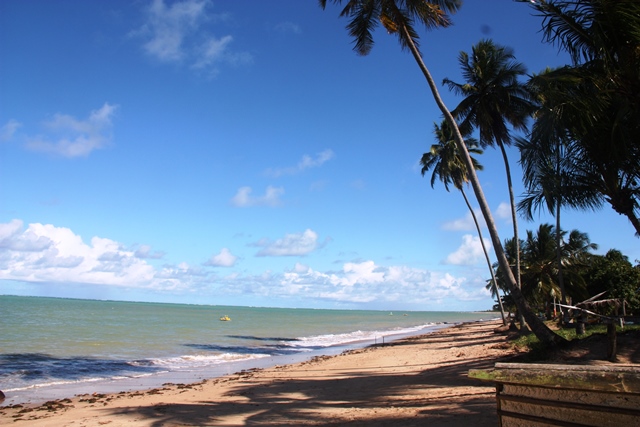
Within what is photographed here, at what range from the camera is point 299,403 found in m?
9.91

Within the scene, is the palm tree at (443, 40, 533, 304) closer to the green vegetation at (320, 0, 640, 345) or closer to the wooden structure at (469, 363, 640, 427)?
the green vegetation at (320, 0, 640, 345)

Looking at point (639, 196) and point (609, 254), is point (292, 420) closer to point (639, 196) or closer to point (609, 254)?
point (639, 196)

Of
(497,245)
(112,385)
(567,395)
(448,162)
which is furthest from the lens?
(448,162)

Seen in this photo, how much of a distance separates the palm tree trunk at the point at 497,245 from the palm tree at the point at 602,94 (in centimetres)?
188

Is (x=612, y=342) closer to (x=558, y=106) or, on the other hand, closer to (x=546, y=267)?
(x=558, y=106)

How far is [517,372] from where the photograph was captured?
3424 millimetres

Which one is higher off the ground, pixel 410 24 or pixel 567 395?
pixel 410 24

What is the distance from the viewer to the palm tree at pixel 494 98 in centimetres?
1712

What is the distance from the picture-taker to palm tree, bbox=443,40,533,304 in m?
17.1

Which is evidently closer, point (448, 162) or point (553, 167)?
point (553, 167)

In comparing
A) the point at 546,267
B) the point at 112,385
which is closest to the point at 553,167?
the point at 112,385

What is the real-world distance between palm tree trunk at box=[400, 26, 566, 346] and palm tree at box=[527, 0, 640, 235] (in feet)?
6.18

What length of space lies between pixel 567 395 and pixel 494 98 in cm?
1594

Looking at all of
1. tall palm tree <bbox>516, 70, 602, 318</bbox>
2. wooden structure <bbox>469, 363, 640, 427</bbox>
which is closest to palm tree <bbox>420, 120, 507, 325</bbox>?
tall palm tree <bbox>516, 70, 602, 318</bbox>
